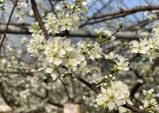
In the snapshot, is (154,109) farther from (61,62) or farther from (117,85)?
(61,62)

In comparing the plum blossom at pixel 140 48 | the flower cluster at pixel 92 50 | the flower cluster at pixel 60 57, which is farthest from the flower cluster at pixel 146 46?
the flower cluster at pixel 60 57

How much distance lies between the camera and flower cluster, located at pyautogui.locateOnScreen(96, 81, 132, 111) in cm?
101

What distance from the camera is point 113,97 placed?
40.4 inches

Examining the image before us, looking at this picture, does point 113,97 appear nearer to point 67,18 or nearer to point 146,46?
point 146,46

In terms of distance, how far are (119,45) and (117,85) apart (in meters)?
3.59

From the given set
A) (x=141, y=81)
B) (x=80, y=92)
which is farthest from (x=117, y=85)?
(x=80, y=92)

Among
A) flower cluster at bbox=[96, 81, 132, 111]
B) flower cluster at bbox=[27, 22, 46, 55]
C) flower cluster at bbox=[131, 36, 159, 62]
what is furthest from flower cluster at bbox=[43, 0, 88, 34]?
flower cluster at bbox=[96, 81, 132, 111]

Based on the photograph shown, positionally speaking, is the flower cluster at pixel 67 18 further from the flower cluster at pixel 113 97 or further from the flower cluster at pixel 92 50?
the flower cluster at pixel 113 97

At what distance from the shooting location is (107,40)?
1301 millimetres

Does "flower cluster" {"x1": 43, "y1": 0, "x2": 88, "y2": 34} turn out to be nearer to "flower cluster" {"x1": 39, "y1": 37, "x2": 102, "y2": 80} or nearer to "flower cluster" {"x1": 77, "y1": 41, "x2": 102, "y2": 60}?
"flower cluster" {"x1": 77, "y1": 41, "x2": 102, "y2": 60}

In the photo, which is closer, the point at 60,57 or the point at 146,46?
the point at 60,57

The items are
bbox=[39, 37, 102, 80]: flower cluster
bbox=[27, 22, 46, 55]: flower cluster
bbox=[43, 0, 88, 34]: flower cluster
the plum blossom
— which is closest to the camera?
bbox=[39, 37, 102, 80]: flower cluster

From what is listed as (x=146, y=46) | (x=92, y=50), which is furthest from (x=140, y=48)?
(x=92, y=50)

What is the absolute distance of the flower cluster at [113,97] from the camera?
1015 millimetres
